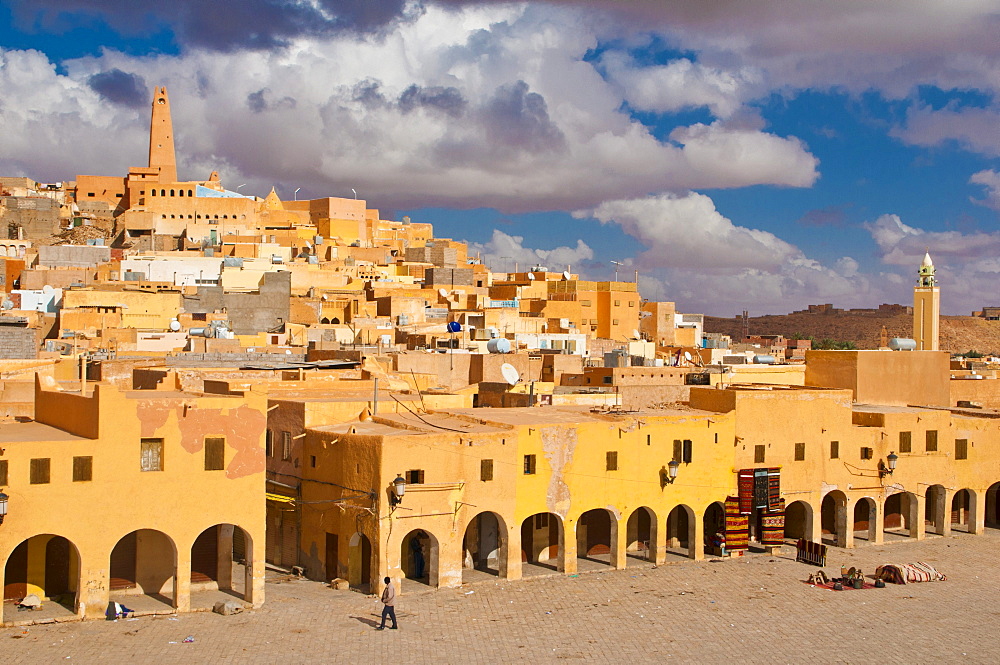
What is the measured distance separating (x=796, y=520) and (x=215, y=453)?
14.7 m

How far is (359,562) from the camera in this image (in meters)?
21.7

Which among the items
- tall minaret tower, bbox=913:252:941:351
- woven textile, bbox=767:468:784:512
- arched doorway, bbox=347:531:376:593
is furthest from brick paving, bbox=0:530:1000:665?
tall minaret tower, bbox=913:252:941:351

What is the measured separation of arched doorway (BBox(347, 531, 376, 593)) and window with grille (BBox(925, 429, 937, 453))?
14502 mm

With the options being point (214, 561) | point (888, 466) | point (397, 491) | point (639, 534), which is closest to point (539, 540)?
point (639, 534)

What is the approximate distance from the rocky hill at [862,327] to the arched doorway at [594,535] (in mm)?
87114

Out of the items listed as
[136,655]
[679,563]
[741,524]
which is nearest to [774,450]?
[741,524]

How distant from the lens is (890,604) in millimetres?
21875

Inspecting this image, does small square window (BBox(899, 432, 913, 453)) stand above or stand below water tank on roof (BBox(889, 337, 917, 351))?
below

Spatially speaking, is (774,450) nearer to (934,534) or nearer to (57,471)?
(934,534)

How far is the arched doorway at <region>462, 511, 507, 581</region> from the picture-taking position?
23.7m

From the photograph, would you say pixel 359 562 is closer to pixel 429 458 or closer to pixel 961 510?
pixel 429 458

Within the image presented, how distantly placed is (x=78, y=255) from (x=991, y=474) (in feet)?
160

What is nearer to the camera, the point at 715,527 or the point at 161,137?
the point at 715,527

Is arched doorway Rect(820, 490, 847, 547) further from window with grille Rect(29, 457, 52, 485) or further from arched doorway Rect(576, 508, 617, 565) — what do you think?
window with grille Rect(29, 457, 52, 485)
